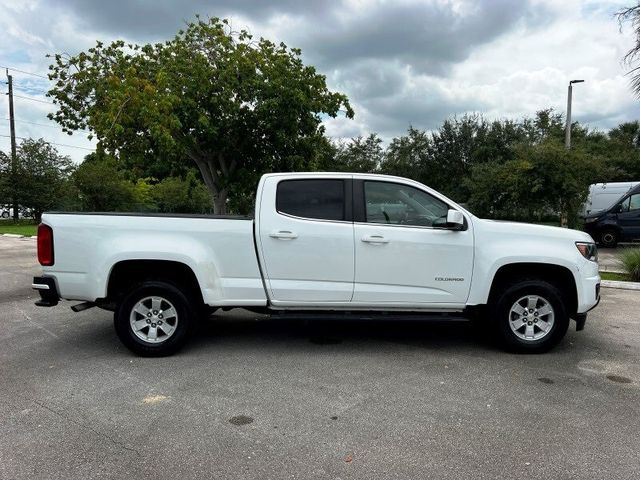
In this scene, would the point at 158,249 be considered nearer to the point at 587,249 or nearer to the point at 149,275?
the point at 149,275

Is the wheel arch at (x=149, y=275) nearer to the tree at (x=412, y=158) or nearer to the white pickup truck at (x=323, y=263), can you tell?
the white pickup truck at (x=323, y=263)

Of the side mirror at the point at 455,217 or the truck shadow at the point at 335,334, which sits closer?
the side mirror at the point at 455,217

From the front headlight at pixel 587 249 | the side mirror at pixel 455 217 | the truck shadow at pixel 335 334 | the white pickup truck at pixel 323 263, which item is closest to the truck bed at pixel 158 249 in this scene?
the white pickup truck at pixel 323 263

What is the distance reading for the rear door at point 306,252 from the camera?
17.1ft

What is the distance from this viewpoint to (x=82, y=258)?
16.8 ft

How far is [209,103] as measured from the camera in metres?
15.9

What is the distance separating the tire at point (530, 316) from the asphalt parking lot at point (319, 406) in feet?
0.65

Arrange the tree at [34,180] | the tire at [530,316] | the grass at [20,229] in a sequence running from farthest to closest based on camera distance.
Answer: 1. the tree at [34,180]
2. the grass at [20,229]
3. the tire at [530,316]

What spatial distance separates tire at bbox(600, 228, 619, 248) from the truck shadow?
12.9 metres

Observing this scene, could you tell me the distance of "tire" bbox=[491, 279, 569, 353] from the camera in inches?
208

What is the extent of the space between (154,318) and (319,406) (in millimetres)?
2148

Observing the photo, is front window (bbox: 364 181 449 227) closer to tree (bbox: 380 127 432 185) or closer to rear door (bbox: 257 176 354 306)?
rear door (bbox: 257 176 354 306)

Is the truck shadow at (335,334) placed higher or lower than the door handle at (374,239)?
lower

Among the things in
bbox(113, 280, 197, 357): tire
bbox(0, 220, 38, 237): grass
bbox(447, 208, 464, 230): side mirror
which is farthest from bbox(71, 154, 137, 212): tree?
bbox(447, 208, 464, 230): side mirror
